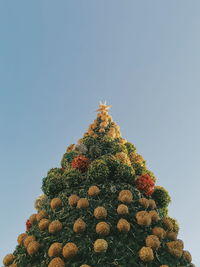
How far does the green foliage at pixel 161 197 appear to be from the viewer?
9434mm

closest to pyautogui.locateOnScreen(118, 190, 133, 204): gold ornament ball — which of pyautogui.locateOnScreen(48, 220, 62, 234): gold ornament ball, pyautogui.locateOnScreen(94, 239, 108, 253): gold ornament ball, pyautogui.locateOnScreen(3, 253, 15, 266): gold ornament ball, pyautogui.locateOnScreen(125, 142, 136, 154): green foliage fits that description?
pyautogui.locateOnScreen(94, 239, 108, 253): gold ornament ball

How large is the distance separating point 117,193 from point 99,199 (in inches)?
25.9

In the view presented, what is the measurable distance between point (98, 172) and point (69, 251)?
288cm

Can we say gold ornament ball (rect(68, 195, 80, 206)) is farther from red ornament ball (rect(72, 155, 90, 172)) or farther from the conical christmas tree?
red ornament ball (rect(72, 155, 90, 172))

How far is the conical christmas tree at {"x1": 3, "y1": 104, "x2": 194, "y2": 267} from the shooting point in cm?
620

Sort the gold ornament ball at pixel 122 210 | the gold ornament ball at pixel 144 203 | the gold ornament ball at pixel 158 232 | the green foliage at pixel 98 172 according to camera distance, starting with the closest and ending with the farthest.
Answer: the gold ornament ball at pixel 158 232, the gold ornament ball at pixel 122 210, the gold ornament ball at pixel 144 203, the green foliage at pixel 98 172

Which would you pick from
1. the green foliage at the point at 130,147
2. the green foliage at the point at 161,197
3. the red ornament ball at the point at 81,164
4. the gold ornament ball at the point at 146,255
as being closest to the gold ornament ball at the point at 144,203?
the green foliage at the point at 161,197

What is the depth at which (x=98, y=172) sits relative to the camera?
845 centimetres

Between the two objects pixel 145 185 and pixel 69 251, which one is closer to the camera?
pixel 69 251

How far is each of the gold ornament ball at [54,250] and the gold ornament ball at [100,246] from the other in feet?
3.00

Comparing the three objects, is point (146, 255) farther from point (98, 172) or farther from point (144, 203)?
point (98, 172)

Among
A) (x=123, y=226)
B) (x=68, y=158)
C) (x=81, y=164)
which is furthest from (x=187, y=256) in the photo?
(x=68, y=158)

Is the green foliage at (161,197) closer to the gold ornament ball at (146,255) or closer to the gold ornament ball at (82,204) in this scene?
the gold ornament ball at (82,204)

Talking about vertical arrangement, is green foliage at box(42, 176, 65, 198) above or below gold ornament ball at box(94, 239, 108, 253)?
above
